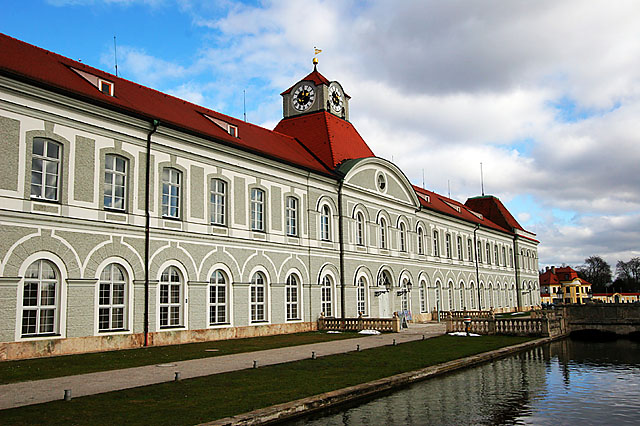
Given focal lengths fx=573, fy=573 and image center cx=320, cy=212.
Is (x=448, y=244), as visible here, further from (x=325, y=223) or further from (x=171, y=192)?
(x=171, y=192)

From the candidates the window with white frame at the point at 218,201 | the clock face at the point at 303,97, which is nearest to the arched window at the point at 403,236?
the clock face at the point at 303,97

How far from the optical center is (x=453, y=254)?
52.8 metres

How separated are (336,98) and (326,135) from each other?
213 inches

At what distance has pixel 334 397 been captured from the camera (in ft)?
39.8

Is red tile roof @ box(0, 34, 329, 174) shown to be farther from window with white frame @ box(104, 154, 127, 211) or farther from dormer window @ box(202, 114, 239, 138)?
window with white frame @ box(104, 154, 127, 211)

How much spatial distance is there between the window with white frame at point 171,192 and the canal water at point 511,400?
43.8 ft

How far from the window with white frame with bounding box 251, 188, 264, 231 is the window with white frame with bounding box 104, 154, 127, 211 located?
775 centimetres

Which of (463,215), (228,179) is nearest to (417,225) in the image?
(463,215)

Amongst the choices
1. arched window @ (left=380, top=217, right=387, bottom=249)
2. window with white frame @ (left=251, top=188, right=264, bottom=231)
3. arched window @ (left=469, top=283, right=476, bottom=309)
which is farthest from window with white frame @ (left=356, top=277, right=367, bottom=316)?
arched window @ (left=469, top=283, right=476, bottom=309)

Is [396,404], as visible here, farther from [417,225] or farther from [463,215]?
[463,215]

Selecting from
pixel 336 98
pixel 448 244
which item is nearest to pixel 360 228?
pixel 336 98

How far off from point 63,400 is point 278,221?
19700 millimetres

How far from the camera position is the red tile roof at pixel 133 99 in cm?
2002

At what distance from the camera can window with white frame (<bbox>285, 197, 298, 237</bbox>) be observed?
102ft
